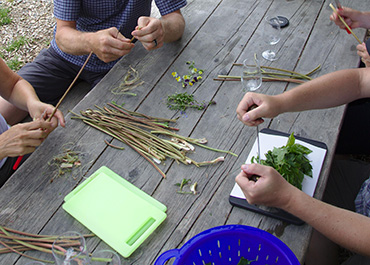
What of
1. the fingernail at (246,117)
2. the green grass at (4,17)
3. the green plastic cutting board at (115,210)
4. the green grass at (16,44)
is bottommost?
the green grass at (16,44)

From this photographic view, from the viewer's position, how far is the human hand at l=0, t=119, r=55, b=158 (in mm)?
1885

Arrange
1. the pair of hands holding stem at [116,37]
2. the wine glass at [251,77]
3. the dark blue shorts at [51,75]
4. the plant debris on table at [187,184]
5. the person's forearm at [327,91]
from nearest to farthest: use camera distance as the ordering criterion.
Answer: the plant debris on table at [187,184] → the person's forearm at [327,91] → the wine glass at [251,77] → the pair of hands holding stem at [116,37] → the dark blue shorts at [51,75]

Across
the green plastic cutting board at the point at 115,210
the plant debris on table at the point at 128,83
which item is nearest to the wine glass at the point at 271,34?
the plant debris on table at the point at 128,83

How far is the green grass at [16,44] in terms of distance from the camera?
15.2 feet

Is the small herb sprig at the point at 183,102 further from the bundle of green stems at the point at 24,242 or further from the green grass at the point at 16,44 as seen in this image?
the green grass at the point at 16,44

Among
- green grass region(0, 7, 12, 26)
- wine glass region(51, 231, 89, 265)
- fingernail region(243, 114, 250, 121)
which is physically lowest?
green grass region(0, 7, 12, 26)

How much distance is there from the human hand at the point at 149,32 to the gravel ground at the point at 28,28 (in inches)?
112

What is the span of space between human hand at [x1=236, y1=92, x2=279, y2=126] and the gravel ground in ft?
12.4

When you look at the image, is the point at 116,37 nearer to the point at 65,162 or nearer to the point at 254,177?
the point at 65,162

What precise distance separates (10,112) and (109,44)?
111 centimetres

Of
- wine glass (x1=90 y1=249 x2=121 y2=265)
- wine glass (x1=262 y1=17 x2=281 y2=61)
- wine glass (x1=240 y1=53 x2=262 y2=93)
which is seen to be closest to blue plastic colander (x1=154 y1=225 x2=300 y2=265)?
wine glass (x1=90 y1=249 x2=121 y2=265)

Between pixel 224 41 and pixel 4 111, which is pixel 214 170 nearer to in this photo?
pixel 224 41

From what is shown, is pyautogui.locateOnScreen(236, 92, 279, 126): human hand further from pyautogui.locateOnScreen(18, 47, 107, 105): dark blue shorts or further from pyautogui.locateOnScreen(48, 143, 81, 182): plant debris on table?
pyautogui.locateOnScreen(18, 47, 107, 105): dark blue shorts

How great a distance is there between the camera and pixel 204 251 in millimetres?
1409
